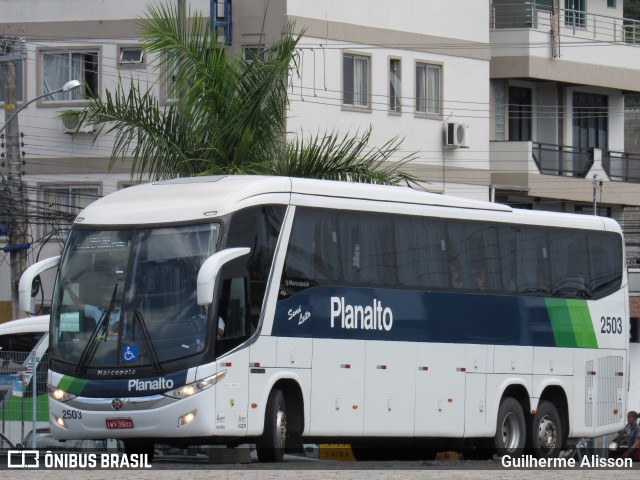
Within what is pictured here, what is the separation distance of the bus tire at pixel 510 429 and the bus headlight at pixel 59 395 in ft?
23.3

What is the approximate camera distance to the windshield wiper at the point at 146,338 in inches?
720

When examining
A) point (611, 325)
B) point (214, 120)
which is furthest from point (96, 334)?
point (611, 325)

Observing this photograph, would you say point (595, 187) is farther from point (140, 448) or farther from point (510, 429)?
point (140, 448)

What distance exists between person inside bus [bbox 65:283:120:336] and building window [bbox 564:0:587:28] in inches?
1230

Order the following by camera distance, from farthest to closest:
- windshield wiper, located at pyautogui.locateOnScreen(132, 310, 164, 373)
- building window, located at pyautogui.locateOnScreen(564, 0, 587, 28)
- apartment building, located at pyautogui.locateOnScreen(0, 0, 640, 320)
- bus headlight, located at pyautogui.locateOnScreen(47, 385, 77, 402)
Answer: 1. building window, located at pyautogui.locateOnScreen(564, 0, 587, 28)
2. apartment building, located at pyautogui.locateOnScreen(0, 0, 640, 320)
3. bus headlight, located at pyautogui.locateOnScreen(47, 385, 77, 402)
4. windshield wiper, located at pyautogui.locateOnScreen(132, 310, 164, 373)

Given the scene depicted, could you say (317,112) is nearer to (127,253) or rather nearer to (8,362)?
(8,362)

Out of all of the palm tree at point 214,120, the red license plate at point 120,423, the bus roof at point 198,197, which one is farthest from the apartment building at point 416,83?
the red license plate at point 120,423

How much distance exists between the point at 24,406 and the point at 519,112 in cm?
2690

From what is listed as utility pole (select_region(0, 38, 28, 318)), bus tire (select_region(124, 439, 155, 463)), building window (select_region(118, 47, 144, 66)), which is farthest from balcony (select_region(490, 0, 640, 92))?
bus tire (select_region(124, 439, 155, 463))

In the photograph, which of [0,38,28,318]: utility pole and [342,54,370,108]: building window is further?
[342,54,370,108]: building window

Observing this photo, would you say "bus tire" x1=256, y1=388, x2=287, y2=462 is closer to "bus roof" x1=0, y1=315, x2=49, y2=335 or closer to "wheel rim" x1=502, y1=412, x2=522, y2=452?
"wheel rim" x1=502, y1=412, x2=522, y2=452

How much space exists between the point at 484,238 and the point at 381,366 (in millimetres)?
3077

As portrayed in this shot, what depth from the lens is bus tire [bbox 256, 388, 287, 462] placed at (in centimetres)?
1914
